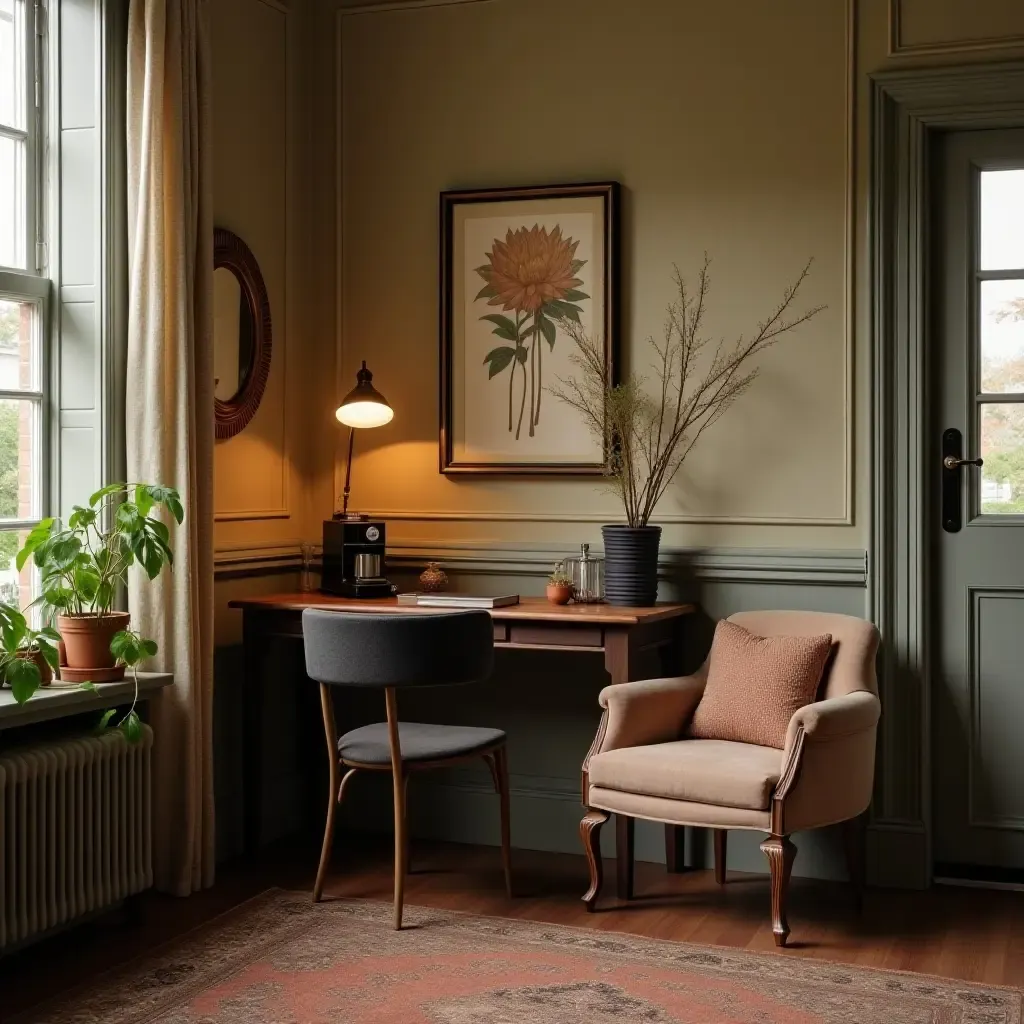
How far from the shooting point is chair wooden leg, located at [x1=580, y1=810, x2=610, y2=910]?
152 inches

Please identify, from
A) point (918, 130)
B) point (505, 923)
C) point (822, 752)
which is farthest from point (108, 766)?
point (918, 130)

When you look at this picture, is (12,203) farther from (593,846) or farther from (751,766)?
(751,766)

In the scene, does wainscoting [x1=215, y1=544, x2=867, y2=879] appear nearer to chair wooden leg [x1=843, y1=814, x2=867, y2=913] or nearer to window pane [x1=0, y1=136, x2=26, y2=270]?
chair wooden leg [x1=843, y1=814, x2=867, y2=913]

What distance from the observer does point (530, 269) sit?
4.62 meters

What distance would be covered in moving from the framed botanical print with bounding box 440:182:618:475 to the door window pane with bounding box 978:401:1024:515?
1.19 m

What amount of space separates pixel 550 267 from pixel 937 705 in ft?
6.13

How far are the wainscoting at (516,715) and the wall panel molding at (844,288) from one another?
0.11 metres

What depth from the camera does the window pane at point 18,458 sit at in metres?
3.74

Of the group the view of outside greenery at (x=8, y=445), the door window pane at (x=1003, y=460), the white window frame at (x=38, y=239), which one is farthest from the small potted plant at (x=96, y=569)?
the door window pane at (x=1003, y=460)

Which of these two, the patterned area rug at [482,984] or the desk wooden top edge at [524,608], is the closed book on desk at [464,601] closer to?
the desk wooden top edge at [524,608]

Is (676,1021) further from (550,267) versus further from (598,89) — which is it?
(598,89)

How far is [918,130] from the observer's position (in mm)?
4195

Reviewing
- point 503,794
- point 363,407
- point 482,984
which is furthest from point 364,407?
point 482,984

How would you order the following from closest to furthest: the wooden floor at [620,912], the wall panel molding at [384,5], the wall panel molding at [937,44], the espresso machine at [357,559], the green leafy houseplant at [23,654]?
the green leafy houseplant at [23,654]
the wooden floor at [620,912]
the wall panel molding at [937,44]
the espresso machine at [357,559]
the wall panel molding at [384,5]
